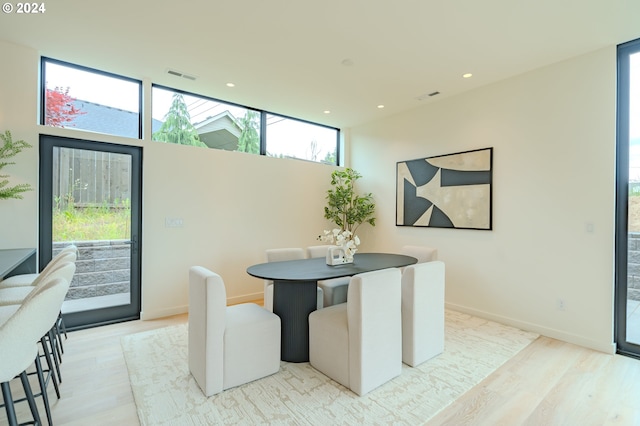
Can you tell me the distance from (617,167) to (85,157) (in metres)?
5.69

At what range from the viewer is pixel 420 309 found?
259 centimetres

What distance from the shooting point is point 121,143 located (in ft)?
11.7

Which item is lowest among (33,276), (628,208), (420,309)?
(420,309)

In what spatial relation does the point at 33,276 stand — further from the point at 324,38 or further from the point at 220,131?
the point at 324,38

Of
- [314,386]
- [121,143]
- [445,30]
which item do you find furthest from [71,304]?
[445,30]

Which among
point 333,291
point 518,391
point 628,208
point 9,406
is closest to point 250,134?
point 333,291

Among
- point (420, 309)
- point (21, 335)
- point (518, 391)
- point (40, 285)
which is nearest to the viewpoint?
point (21, 335)

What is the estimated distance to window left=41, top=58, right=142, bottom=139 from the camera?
3.34m

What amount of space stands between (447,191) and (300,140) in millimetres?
2653

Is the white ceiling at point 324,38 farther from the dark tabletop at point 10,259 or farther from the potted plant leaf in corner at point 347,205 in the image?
the dark tabletop at point 10,259

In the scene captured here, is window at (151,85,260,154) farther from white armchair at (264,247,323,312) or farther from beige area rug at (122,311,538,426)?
beige area rug at (122,311,538,426)

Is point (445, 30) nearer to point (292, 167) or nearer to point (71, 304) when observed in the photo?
point (292, 167)

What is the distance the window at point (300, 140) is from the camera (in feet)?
16.4

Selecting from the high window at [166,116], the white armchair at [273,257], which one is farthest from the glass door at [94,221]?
the white armchair at [273,257]
